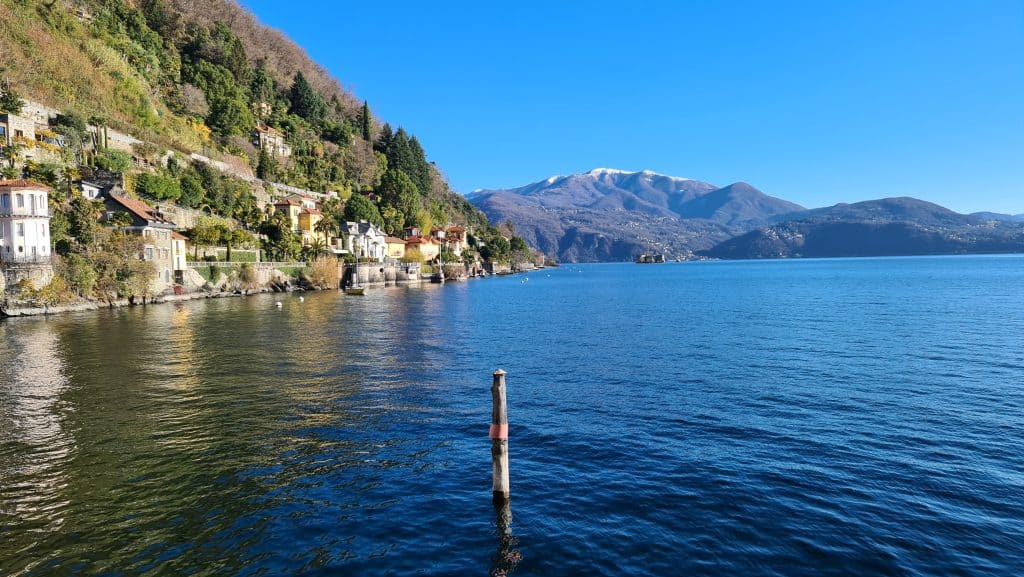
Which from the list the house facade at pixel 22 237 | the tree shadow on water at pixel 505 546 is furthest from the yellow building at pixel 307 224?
the tree shadow on water at pixel 505 546

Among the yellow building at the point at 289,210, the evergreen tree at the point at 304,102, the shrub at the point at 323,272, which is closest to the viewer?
the shrub at the point at 323,272

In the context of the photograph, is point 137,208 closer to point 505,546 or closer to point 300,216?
point 300,216

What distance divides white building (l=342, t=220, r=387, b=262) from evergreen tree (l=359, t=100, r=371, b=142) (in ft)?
171

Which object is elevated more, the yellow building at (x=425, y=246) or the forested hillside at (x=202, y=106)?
the forested hillside at (x=202, y=106)

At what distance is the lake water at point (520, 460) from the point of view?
39.7 ft

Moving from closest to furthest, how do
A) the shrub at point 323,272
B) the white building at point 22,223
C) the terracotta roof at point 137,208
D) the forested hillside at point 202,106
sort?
the white building at point 22,223 < the terracotta roof at point 137,208 < the forested hillside at point 202,106 < the shrub at point 323,272

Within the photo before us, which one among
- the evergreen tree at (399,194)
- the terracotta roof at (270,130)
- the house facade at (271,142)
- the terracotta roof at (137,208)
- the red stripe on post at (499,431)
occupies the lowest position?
the red stripe on post at (499,431)

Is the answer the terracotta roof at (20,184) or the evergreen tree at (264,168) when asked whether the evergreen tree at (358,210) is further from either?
the terracotta roof at (20,184)

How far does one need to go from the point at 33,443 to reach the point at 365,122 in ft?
542

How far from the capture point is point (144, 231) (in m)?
70.4

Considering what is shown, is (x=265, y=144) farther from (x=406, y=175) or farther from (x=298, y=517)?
(x=298, y=517)

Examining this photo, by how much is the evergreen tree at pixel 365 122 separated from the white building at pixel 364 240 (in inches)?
2047

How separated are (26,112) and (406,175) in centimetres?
9098

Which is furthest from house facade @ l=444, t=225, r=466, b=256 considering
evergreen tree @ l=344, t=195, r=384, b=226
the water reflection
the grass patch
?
the water reflection
